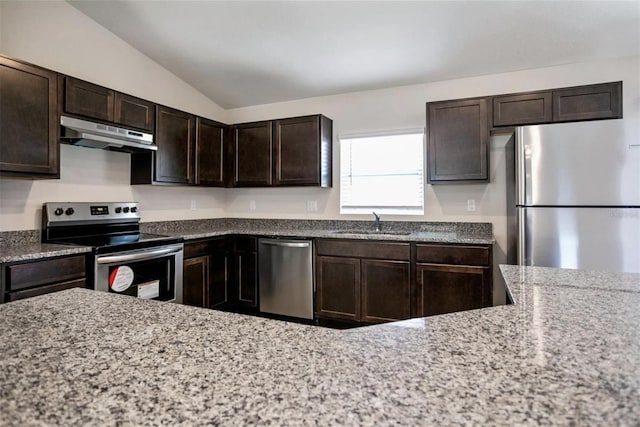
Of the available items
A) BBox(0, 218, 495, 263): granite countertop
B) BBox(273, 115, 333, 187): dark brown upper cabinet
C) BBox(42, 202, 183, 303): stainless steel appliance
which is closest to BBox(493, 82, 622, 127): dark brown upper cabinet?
BBox(0, 218, 495, 263): granite countertop

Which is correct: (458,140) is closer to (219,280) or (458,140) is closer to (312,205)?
(312,205)

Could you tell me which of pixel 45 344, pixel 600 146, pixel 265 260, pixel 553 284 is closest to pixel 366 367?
pixel 45 344

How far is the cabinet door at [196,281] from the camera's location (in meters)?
3.19

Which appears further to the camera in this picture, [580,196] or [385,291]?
[385,291]

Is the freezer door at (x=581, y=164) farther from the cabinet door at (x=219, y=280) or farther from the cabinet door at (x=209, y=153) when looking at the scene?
the cabinet door at (x=209, y=153)

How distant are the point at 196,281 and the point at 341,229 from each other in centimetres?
159

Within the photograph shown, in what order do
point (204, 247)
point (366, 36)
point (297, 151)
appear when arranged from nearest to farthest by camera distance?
point (366, 36), point (204, 247), point (297, 151)

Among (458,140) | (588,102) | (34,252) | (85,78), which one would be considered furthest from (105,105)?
(588,102)

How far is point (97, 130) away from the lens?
8.68 feet

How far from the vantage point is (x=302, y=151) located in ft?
12.2

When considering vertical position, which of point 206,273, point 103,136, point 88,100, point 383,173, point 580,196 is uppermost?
point 88,100

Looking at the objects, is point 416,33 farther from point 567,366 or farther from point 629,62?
point 567,366

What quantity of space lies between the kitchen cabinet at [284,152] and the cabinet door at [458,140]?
112 centimetres

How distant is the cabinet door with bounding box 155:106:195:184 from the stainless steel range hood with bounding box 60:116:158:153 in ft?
0.53
